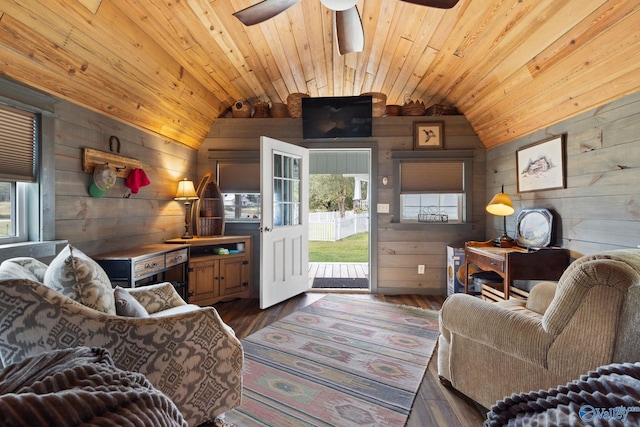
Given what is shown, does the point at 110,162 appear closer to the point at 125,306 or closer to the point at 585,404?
the point at 125,306

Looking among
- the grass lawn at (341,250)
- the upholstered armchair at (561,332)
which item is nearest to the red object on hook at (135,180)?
the upholstered armchair at (561,332)

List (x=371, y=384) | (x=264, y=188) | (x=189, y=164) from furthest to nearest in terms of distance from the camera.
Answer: (x=189, y=164), (x=264, y=188), (x=371, y=384)

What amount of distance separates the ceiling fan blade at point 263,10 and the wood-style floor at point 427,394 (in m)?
2.51

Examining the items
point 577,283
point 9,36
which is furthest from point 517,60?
point 9,36

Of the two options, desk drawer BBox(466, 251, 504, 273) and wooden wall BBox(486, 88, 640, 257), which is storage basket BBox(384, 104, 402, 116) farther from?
desk drawer BBox(466, 251, 504, 273)

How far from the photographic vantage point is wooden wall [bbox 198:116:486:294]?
400cm

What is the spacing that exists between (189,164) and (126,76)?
159 cm

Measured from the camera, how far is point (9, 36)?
1655mm

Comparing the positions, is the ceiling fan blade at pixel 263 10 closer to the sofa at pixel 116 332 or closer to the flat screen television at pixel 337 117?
the sofa at pixel 116 332

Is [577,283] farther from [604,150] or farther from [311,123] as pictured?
[311,123]

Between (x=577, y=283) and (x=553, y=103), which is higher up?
(x=553, y=103)

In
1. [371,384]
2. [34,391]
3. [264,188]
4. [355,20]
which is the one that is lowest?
[371,384]

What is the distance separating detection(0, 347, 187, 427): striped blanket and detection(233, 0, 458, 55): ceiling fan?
199 centimetres

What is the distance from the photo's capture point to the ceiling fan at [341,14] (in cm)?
180
